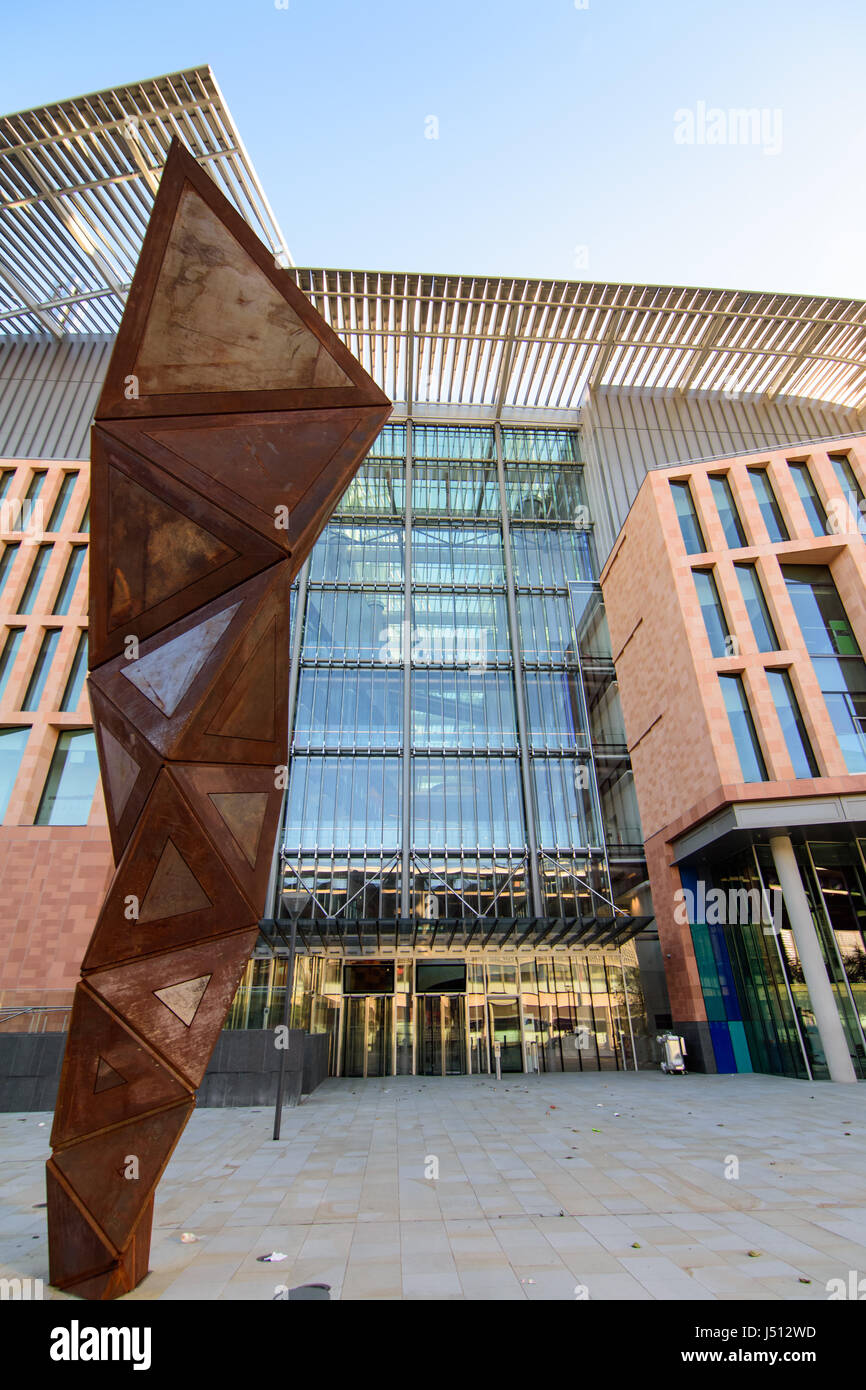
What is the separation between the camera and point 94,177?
104ft

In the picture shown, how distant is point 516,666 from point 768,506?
13.0m

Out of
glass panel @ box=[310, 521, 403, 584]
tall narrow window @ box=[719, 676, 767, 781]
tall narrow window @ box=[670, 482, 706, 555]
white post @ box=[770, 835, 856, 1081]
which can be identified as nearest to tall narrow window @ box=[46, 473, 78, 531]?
glass panel @ box=[310, 521, 403, 584]

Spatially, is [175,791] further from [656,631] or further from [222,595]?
[656,631]

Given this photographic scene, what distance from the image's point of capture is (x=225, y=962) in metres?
5.43

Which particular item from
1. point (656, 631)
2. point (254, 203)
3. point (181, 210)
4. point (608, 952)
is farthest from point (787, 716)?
point (254, 203)

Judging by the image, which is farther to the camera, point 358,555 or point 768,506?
point 358,555

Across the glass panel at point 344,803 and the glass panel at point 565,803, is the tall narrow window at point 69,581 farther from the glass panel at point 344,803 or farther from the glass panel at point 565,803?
the glass panel at point 565,803

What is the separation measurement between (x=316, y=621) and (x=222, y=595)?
28.7 metres

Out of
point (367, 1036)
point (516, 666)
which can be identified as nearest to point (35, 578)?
point (516, 666)

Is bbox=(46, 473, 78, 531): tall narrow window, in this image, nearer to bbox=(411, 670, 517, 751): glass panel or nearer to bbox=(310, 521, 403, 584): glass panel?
bbox=(310, 521, 403, 584): glass panel

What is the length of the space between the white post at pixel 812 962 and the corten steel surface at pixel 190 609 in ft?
62.3

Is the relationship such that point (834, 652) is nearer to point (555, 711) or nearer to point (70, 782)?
point (555, 711)

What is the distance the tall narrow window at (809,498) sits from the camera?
23531 mm

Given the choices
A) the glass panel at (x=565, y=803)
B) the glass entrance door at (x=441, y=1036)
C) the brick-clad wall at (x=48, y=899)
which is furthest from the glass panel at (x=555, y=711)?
the brick-clad wall at (x=48, y=899)
